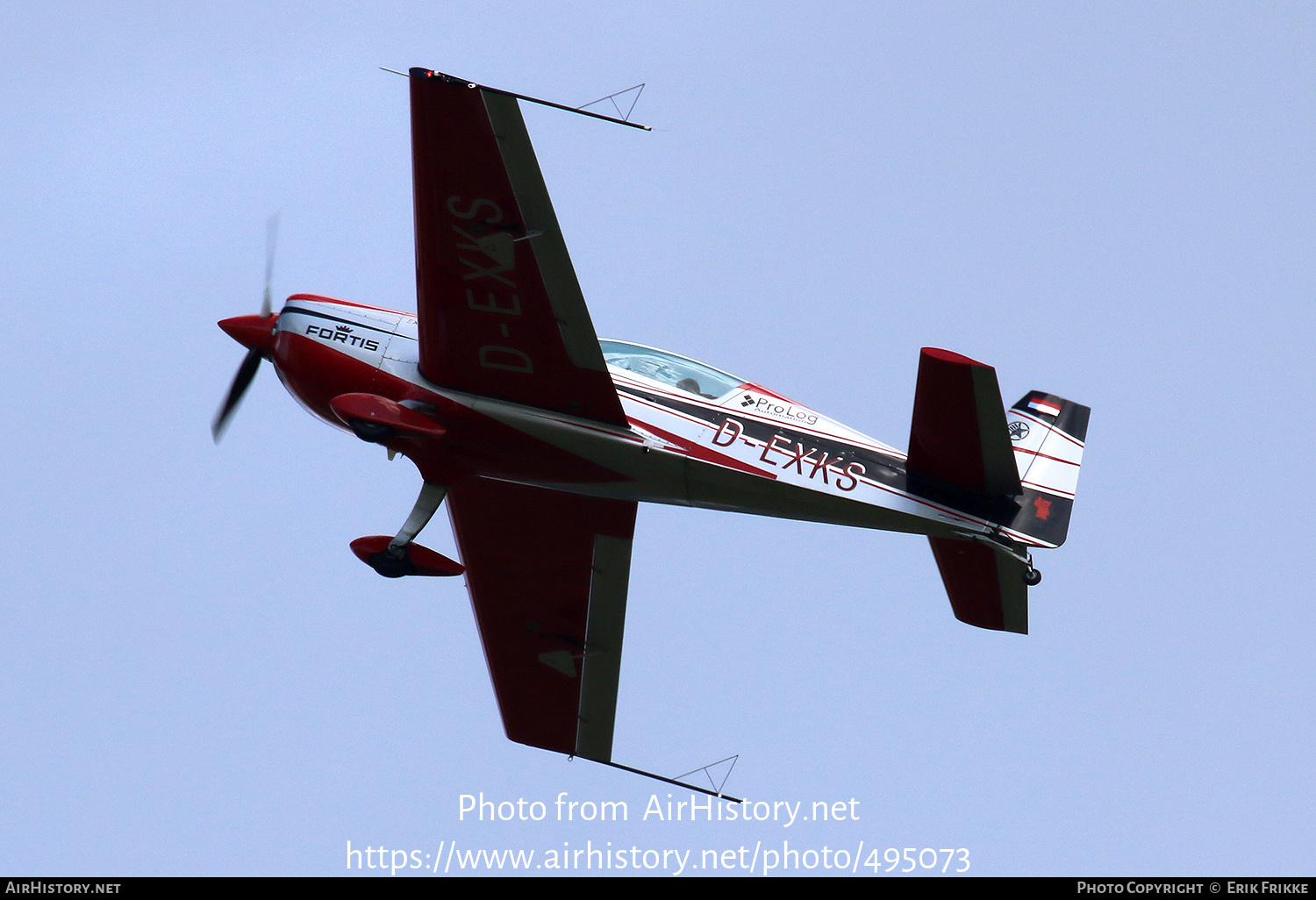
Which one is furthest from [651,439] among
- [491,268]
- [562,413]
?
[491,268]

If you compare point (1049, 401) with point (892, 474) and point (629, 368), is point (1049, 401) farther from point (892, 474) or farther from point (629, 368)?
point (629, 368)

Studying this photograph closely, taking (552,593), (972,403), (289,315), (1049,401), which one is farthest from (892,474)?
(289,315)

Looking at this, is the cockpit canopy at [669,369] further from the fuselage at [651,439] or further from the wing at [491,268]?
the wing at [491,268]

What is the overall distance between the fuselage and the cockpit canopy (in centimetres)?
1

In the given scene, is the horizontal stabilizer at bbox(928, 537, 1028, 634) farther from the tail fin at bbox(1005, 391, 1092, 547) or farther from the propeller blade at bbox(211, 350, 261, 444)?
the propeller blade at bbox(211, 350, 261, 444)

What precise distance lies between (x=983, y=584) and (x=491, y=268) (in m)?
5.80

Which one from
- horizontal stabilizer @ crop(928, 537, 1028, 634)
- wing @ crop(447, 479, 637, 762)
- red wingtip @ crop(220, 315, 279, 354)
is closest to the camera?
horizontal stabilizer @ crop(928, 537, 1028, 634)

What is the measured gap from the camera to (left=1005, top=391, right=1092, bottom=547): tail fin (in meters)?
13.1

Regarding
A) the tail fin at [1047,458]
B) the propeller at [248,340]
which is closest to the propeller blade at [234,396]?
the propeller at [248,340]

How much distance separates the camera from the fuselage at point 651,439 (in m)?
13.3

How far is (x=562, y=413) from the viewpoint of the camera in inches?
534

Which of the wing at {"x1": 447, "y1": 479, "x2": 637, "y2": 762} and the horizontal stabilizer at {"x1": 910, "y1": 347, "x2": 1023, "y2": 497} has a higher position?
the horizontal stabilizer at {"x1": 910, "y1": 347, "x2": 1023, "y2": 497}

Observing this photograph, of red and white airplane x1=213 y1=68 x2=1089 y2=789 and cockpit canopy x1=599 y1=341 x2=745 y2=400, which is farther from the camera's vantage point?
cockpit canopy x1=599 y1=341 x2=745 y2=400

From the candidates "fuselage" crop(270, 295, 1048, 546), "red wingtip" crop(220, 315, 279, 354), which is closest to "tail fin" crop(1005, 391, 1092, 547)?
"fuselage" crop(270, 295, 1048, 546)
